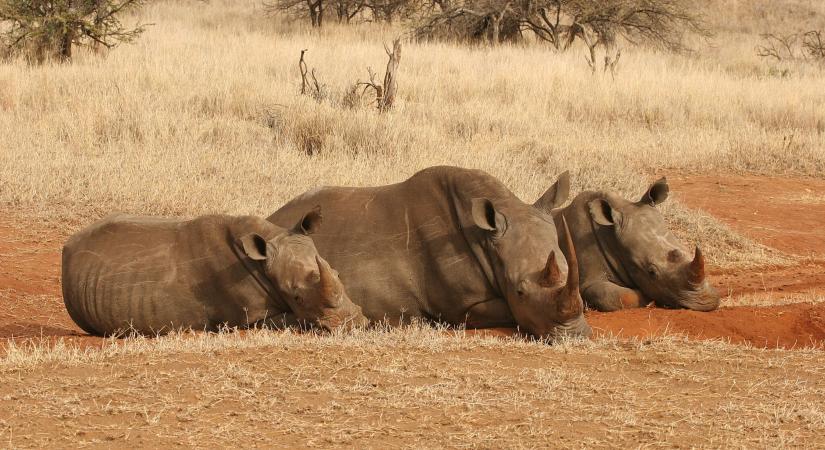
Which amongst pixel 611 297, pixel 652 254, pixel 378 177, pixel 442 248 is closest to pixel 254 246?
pixel 442 248

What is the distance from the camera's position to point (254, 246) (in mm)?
7773

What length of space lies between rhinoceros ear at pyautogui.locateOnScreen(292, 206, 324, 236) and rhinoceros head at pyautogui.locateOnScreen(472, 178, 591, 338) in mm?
1058

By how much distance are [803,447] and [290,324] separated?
141 inches

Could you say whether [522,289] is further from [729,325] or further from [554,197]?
[729,325]

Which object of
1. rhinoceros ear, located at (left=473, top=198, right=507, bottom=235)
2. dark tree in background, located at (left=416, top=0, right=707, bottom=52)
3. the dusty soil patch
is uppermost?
rhinoceros ear, located at (left=473, top=198, right=507, bottom=235)

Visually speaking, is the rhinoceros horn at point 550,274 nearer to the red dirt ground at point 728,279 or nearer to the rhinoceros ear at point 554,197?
the red dirt ground at point 728,279

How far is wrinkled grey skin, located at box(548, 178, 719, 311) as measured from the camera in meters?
8.73

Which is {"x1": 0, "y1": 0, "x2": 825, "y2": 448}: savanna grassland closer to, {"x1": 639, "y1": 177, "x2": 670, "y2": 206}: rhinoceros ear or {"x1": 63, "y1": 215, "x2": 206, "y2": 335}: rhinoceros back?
{"x1": 63, "y1": 215, "x2": 206, "y2": 335}: rhinoceros back

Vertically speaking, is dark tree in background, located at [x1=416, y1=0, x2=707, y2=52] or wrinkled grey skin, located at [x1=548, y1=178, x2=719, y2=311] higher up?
wrinkled grey skin, located at [x1=548, y1=178, x2=719, y2=311]

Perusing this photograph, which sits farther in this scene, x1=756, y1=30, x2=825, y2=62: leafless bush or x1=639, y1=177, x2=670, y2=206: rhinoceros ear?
x1=756, y1=30, x2=825, y2=62: leafless bush

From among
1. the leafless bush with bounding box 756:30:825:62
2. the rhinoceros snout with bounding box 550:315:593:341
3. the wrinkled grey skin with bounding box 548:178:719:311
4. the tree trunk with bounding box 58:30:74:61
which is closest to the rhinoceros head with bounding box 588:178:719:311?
the wrinkled grey skin with bounding box 548:178:719:311

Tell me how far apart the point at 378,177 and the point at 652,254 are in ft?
15.6

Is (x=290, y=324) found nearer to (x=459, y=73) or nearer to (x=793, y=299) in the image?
(x=793, y=299)

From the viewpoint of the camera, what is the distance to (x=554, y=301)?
7266 millimetres
